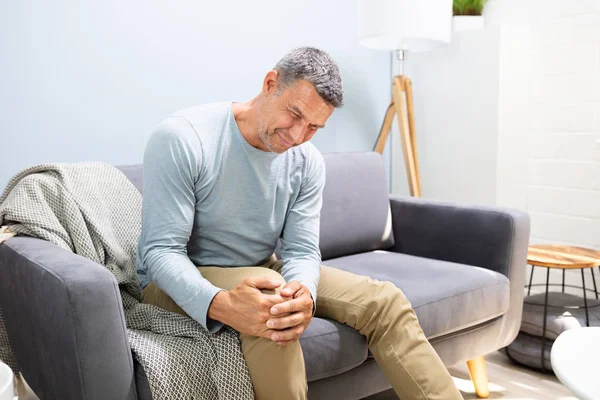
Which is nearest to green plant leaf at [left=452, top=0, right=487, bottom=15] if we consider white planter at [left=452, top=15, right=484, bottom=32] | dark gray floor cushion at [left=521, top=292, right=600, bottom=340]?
white planter at [left=452, top=15, right=484, bottom=32]

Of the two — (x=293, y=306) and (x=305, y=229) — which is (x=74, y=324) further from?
(x=305, y=229)

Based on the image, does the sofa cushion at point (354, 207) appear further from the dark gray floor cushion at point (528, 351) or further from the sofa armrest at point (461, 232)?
the dark gray floor cushion at point (528, 351)

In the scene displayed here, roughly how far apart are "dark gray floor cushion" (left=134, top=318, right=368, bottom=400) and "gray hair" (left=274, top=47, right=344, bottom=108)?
1.79 ft

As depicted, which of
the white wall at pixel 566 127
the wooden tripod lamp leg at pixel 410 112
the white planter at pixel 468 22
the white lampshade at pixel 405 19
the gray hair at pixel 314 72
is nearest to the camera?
the gray hair at pixel 314 72

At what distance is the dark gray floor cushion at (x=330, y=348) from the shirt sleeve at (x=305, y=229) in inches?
4.7

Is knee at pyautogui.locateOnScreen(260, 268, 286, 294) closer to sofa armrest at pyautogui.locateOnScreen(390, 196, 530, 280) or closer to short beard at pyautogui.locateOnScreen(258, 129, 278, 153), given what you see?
short beard at pyautogui.locateOnScreen(258, 129, 278, 153)

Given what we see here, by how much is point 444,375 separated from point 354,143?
1821mm

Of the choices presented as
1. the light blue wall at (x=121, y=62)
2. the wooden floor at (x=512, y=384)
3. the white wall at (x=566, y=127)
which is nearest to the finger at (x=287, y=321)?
the wooden floor at (x=512, y=384)

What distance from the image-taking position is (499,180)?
3012mm

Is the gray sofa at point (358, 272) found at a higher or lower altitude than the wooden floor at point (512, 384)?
higher

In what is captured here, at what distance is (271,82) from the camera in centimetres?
158

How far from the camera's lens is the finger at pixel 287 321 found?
1411 mm

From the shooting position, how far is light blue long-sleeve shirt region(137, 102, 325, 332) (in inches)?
60.2

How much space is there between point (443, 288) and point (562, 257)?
0.70 meters
